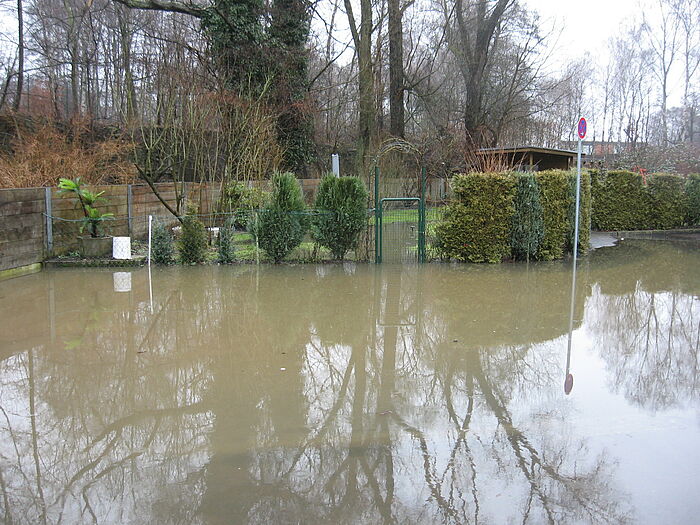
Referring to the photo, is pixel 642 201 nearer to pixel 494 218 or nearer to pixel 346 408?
pixel 494 218

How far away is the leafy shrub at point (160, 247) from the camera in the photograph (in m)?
13.2

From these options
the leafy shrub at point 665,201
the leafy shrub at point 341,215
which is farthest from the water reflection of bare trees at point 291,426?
the leafy shrub at point 665,201

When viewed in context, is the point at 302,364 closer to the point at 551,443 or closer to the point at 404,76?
the point at 551,443

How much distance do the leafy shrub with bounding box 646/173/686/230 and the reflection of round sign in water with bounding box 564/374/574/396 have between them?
675 inches

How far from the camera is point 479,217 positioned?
13391 mm

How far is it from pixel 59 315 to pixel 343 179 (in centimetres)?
662

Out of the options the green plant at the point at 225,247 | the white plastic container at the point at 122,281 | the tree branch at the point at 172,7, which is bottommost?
the white plastic container at the point at 122,281

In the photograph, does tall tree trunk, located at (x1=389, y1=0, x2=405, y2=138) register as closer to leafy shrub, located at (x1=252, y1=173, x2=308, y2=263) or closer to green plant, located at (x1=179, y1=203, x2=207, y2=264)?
leafy shrub, located at (x1=252, y1=173, x2=308, y2=263)

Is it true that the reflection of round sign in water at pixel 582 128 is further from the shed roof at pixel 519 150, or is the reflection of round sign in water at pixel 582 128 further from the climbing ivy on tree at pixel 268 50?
the climbing ivy on tree at pixel 268 50

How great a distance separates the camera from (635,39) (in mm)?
42312

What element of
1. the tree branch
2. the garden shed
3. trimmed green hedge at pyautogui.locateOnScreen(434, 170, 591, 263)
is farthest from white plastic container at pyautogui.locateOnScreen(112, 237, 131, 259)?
the garden shed

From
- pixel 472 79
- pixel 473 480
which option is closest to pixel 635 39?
pixel 472 79

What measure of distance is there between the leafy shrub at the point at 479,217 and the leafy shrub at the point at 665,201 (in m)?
10.2

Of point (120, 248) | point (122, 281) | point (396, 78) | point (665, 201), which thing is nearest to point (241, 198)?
point (120, 248)
